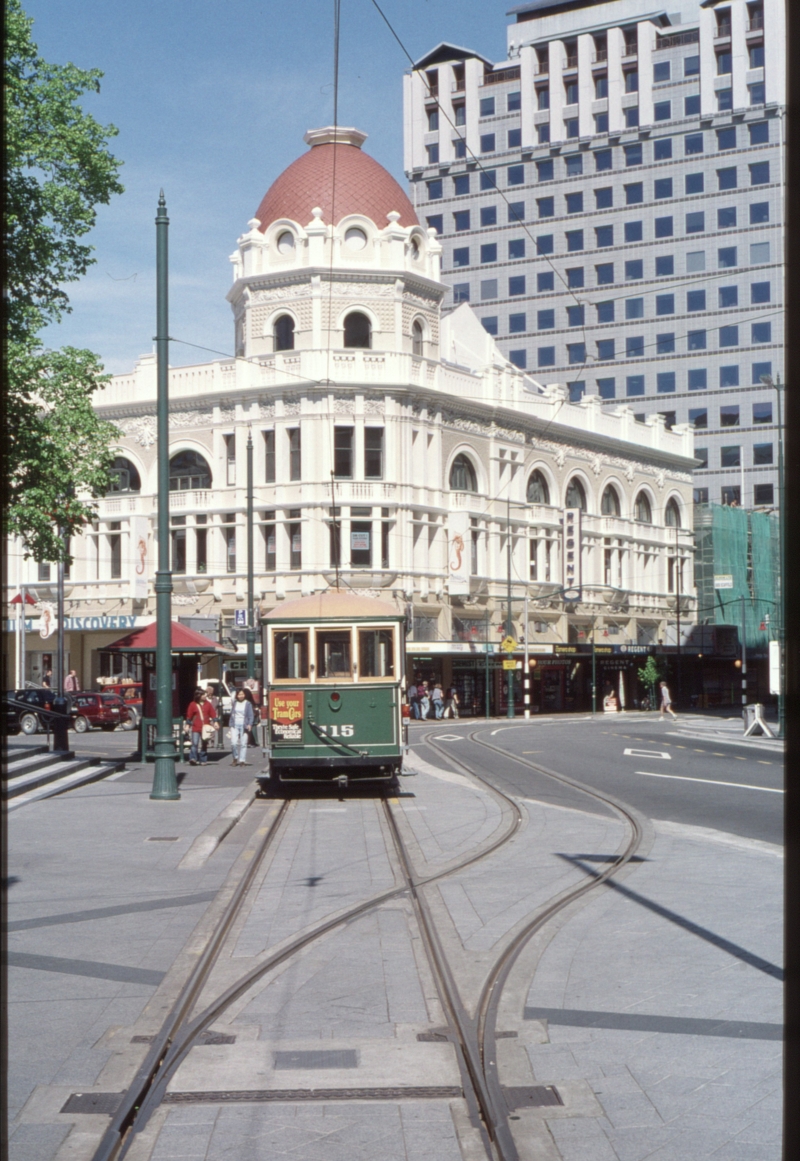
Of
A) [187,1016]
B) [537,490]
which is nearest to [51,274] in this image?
[187,1016]

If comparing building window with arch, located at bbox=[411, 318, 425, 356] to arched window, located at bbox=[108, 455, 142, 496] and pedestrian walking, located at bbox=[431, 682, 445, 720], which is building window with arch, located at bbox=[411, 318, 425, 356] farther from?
pedestrian walking, located at bbox=[431, 682, 445, 720]

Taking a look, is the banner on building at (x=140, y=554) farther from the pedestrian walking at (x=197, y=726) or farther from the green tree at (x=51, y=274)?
the green tree at (x=51, y=274)

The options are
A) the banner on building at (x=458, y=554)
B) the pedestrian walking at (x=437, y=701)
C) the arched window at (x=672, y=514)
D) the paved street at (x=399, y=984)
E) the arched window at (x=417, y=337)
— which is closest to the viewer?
the paved street at (x=399, y=984)

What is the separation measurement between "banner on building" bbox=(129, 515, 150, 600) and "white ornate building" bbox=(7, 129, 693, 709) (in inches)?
3.7

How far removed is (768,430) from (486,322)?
1982cm

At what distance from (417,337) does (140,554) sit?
15332 millimetres

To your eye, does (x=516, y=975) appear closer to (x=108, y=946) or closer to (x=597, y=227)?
(x=108, y=946)

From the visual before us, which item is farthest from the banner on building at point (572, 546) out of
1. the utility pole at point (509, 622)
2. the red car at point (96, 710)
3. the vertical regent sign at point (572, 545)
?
the red car at point (96, 710)

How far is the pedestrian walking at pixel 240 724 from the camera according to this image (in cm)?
2899

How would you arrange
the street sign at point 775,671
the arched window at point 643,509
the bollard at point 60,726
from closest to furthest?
the bollard at point 60,726 → the street sign at point 775,671 → the arched window at point 643,509

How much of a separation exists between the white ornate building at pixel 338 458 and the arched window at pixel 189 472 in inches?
3.6

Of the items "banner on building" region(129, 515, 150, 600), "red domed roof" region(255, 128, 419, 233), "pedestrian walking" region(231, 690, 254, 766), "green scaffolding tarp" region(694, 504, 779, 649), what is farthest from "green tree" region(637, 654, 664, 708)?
"pedestrian walking" region(231, 690, 254, 766)

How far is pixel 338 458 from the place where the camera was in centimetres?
5781

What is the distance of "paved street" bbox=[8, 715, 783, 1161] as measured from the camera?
5766 millimetres
